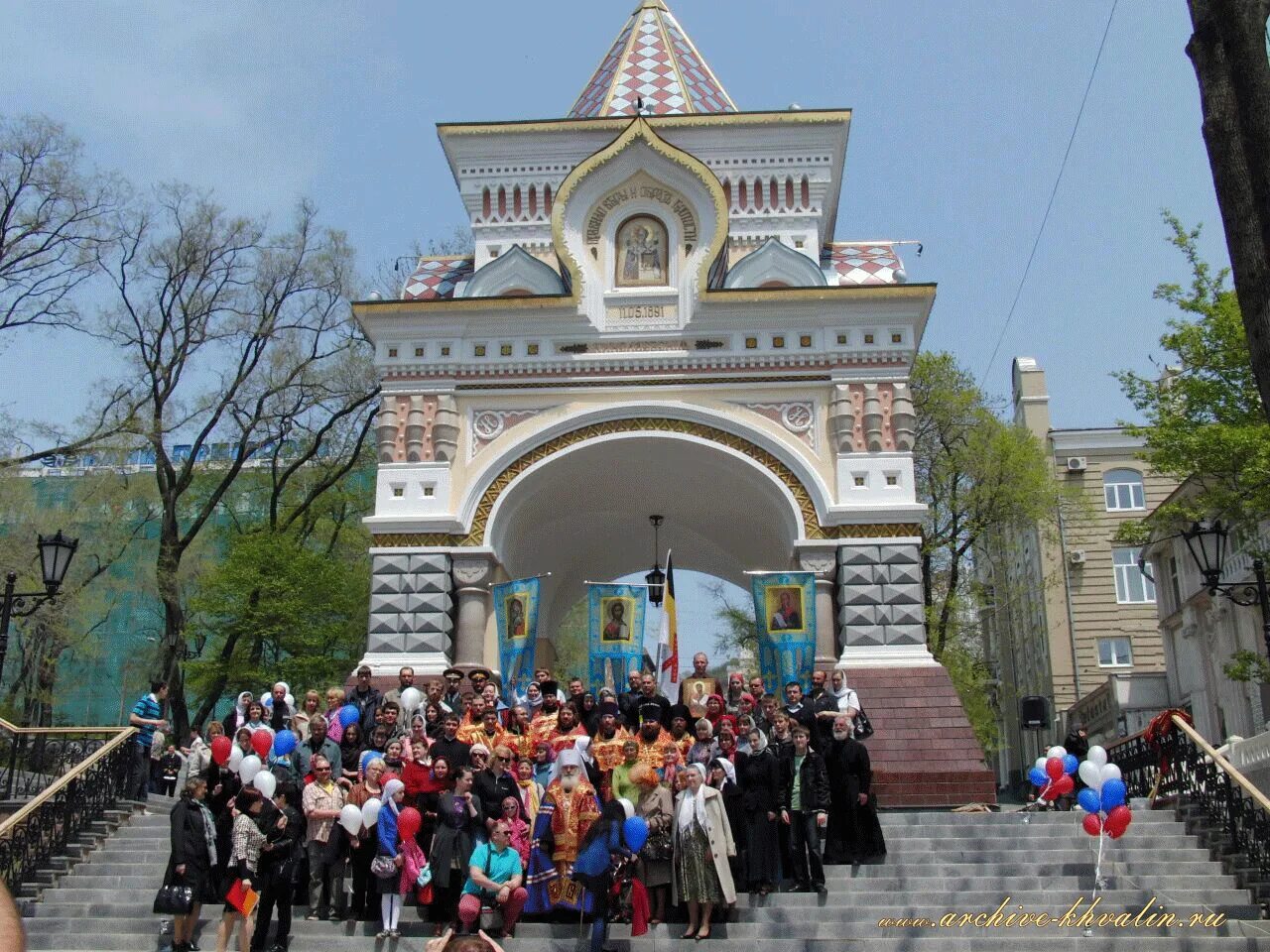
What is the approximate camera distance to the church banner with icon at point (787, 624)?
636 inches

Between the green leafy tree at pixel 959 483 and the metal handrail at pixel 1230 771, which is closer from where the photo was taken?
the metal handrail at pixel 1230 771

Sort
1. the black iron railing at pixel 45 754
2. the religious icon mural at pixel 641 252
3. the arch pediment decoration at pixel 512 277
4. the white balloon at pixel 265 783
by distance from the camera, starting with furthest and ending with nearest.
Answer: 1. the arch pediment decoration at pixel 512 277
2. the religious icon mural at pixel 641 252
3. the black iron railing at pixel 45 754
4. the white balloon at pixel 265 783

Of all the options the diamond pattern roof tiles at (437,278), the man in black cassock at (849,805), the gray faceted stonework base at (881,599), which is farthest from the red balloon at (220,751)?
the diamond pattern roof tiles at (437,278)

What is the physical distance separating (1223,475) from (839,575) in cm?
599

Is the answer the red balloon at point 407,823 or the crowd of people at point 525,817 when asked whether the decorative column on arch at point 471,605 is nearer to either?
the crowd of people at point 525,817

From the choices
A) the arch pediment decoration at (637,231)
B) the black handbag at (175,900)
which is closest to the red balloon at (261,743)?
the black handbag at (175,900)

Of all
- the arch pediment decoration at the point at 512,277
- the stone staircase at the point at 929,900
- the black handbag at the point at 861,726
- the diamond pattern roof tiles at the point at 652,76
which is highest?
the diamond pattern roof tiles at the point at 652,76

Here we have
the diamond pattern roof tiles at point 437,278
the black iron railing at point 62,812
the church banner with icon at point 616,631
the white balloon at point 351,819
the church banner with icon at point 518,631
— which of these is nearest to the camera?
the white balloon at point 351,819

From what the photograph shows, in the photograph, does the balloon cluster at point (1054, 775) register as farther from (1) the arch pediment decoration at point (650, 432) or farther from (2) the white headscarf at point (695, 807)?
(1) the arch pediment decoration at point (650, 432)

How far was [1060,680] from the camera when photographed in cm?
3550

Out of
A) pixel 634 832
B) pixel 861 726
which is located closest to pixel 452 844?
pixel 634 832

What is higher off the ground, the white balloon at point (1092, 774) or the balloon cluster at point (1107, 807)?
the white balloon at point (1092, 774)

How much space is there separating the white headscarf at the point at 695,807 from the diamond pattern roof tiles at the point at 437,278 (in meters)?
10.4

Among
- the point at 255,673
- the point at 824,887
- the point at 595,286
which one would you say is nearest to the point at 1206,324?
the point at 595,286
